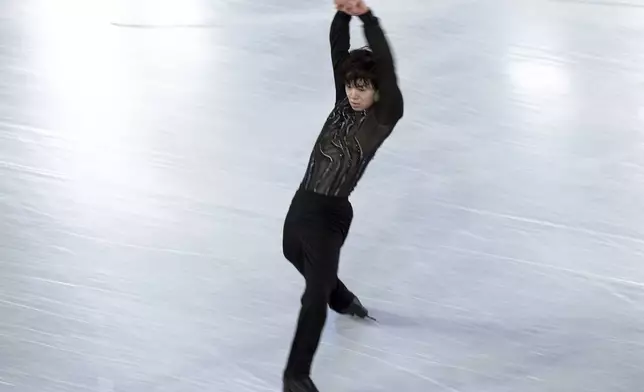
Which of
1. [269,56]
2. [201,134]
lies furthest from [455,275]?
[269,56]

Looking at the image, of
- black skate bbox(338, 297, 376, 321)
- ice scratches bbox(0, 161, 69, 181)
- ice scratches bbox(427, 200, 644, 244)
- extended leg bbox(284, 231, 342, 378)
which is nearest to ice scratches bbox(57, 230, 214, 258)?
ice scratches bbox(0, 161, 69, 181)

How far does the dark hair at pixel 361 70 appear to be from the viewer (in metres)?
1.51

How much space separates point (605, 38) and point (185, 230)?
1554mm

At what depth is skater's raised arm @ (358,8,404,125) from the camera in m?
1.49

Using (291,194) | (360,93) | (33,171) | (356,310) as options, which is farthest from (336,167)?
(33,171)

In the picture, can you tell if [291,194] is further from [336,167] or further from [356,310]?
[336,167]

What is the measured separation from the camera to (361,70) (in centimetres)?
151

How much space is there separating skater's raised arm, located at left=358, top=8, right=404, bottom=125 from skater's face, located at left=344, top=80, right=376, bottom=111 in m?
0.02

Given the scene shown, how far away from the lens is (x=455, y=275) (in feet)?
6.06

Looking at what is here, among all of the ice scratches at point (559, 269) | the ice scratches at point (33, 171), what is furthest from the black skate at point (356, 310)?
the ice scratches at point (33, 171)

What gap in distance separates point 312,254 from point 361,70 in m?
0.32

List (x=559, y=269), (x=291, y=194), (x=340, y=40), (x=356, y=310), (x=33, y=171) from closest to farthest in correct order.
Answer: (x=340, y=40), (x=356, y=310), (x=559, y=269), (x=291, y=194), (x=33, y=171)

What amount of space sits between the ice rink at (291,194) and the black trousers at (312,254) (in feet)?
0.49

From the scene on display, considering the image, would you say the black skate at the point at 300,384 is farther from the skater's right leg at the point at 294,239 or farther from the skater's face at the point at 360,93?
the skater's face at the point at 360,93
